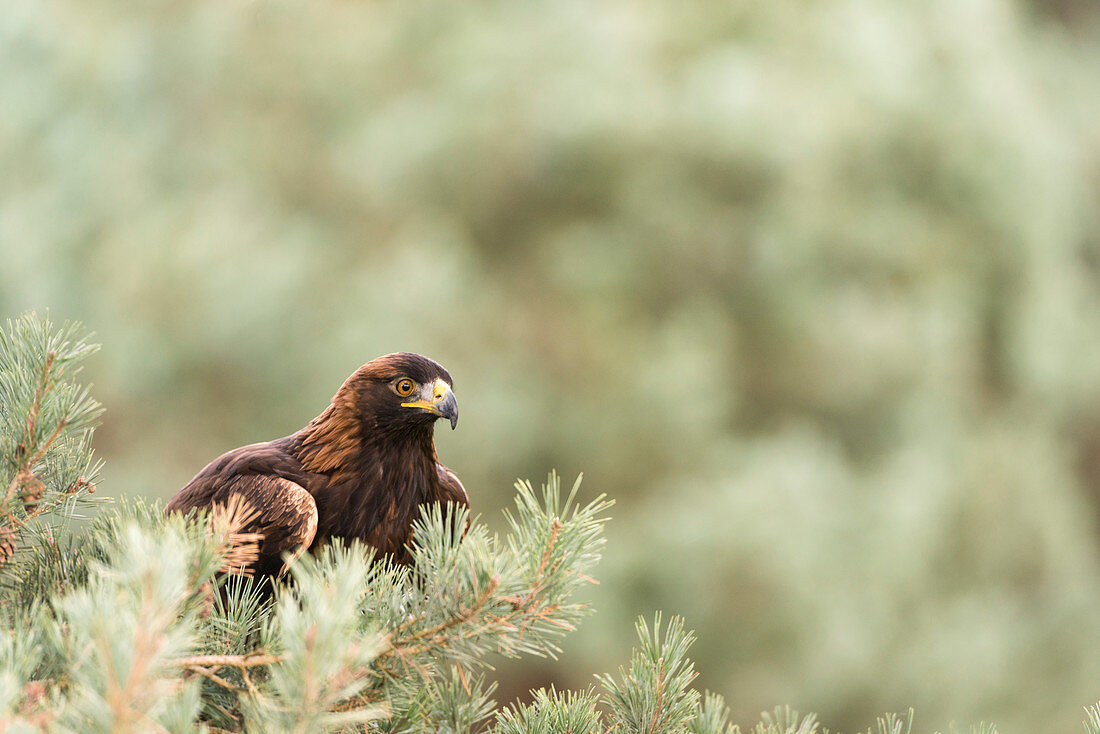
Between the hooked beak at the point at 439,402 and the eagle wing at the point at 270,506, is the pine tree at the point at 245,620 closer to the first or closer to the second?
the eagle wing at the point at 270,506

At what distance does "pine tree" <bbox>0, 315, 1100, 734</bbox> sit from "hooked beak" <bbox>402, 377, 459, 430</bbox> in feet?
2.35

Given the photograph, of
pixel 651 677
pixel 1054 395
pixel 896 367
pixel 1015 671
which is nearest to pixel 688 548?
pixel 896 367

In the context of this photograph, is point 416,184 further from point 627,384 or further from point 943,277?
point 943,277

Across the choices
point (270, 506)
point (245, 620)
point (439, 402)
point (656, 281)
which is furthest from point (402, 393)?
point (656, 281)

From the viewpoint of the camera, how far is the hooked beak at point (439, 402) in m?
2.03

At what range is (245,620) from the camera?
3.83 feet

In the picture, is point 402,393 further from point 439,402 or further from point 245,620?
point 245,620

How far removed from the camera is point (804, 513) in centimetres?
514

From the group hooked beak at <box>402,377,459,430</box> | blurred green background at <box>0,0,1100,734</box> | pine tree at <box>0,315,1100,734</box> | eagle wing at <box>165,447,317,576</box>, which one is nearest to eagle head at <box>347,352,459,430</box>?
hooked beak at <box>402,377,459,430</box>

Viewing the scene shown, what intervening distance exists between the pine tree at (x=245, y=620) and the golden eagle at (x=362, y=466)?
62 centimetres

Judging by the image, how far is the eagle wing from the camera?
1.84m

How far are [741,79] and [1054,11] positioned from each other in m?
4.53

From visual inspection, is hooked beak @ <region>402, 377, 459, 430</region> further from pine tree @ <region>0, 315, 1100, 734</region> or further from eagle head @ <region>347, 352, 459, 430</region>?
pine tree @ <region>0, 315, 1100, 734</region>

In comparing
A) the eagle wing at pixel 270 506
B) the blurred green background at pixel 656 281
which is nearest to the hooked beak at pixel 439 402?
the eagle wing at pixel 270 506
